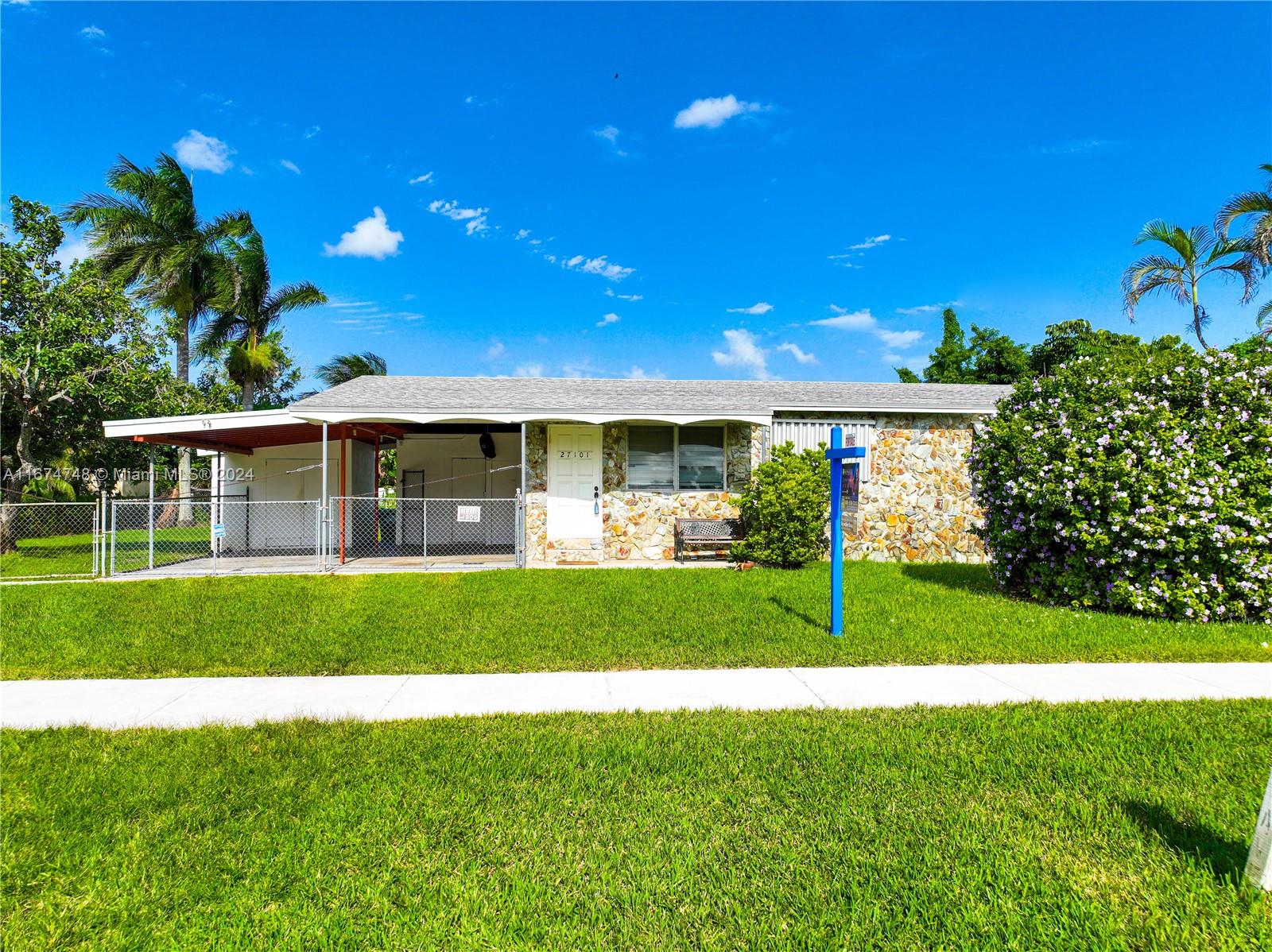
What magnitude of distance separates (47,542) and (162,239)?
Answer: 36.8 ft

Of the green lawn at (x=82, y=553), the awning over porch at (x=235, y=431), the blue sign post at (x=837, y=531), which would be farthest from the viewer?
the green lawn at (x=82, y=553)

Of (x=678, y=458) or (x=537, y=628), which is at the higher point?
(x=678, y=458)

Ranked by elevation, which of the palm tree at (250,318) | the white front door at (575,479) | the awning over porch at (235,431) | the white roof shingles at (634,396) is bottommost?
the white front door at (575,479)

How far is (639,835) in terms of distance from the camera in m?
3.10

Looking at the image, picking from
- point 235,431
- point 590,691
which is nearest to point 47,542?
point 235,431

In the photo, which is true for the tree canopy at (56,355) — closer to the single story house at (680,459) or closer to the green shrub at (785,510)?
the single story house at (680,459)

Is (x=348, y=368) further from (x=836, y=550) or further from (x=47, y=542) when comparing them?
(x=836, y=550)

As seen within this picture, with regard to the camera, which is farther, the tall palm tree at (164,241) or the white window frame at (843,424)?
the tall palm tree at (164,241)

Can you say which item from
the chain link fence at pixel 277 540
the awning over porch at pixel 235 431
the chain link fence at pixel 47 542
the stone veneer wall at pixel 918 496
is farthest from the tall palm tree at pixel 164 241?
the stone veneer wall at pixel 918 496

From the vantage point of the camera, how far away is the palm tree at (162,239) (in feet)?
71.5

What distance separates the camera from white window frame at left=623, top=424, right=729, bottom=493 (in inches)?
528

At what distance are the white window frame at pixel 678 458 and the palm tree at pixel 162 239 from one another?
17.6m

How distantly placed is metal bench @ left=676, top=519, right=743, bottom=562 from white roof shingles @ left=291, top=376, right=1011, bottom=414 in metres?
2.27

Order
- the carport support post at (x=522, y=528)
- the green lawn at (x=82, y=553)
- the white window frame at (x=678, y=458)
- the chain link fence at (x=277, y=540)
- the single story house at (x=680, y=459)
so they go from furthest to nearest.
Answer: the white window frame at (x=678, y=458)
the single story house at (x=680, y=459)
the green lawn at (x=82, y=553)
the carport support post at (x=522, y=528)
the chain link fence at (x=277, y=540)
